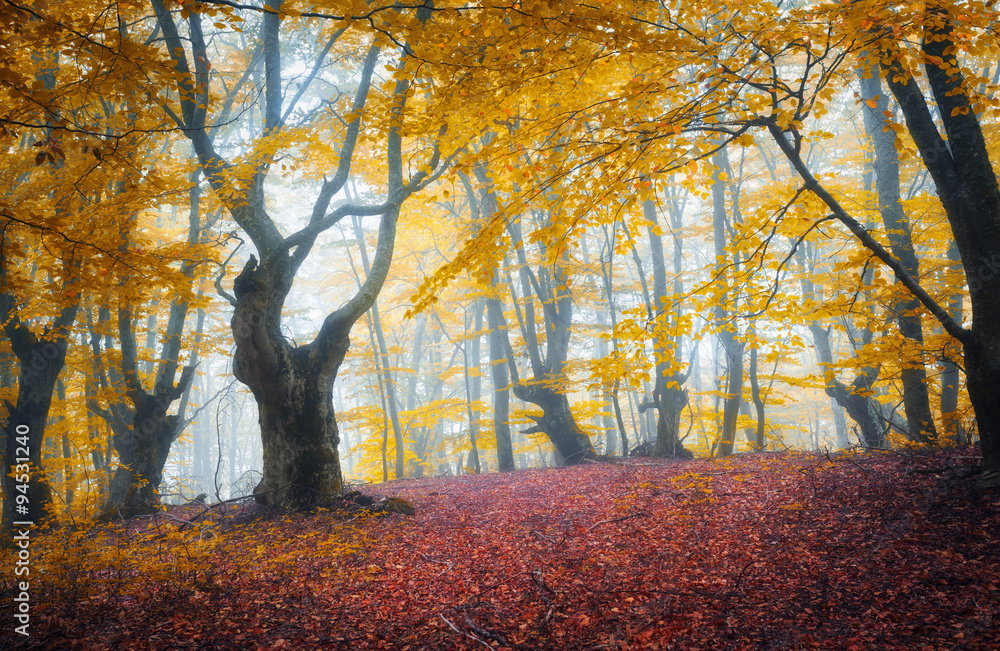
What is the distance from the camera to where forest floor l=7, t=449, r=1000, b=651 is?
280 cm

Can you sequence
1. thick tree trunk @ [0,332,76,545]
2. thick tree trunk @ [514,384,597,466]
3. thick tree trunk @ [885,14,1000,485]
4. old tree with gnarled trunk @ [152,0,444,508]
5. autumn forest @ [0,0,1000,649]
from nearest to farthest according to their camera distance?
1. autumn forest @ [0,0,1000,649]
2. thick tree trunk @ [885,14,1000,485]
3. old tree with gnarled trunk @ [152,0,444,508]
4. thick tree trunk @ [0,332,76,545]
5. thick tree trunk @ [514,384,597,466]

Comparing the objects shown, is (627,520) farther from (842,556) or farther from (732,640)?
(732,640)

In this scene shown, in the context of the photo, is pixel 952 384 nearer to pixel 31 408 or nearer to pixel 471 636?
pixel 471 636

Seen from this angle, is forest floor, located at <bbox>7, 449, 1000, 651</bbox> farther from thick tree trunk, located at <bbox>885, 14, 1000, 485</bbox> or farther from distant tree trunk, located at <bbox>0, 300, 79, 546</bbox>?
distant tree trunk, located at <bbox>0, 300, 79, 546</bbox>

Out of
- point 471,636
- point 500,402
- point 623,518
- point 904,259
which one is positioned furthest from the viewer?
point 500,402

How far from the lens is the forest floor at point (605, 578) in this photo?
2.80 m

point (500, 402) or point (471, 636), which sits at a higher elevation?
point (500, 402)

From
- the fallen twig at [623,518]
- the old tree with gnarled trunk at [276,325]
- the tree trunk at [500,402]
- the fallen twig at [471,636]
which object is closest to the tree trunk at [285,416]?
the old tree with gnarled trunk at [276,325]

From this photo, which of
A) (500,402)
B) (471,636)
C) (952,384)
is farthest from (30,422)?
(952,384)

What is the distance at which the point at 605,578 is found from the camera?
12.0 ft

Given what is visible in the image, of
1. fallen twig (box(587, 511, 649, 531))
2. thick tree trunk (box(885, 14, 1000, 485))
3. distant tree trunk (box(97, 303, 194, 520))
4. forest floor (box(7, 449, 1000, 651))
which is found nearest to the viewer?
forest floor (box(7, 449, 1000, 651))

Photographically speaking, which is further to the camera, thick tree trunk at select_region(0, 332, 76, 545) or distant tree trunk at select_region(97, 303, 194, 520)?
distant tree trunk at select_region(97, 303, 194, 520)

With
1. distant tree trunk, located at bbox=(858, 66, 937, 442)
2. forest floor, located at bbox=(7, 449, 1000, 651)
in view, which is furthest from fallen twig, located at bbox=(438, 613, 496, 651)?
A: distant tree trunk, located at bbox=(858, 66, 937, 442)

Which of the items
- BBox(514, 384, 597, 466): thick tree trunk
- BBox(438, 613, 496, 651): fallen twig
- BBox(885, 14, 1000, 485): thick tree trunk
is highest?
BBox(885, 14, 1000, 485): thick tree trunk
